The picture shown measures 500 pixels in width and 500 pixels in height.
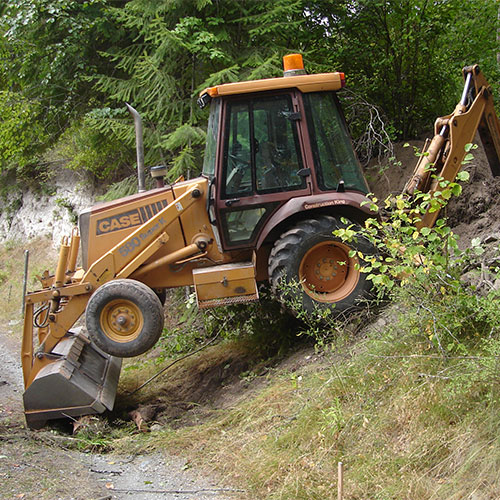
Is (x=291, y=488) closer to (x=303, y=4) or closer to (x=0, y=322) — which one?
(x=303, y=4)

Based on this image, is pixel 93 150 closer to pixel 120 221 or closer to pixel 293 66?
pixel 120 221

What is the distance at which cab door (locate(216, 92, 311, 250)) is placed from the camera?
703 cm

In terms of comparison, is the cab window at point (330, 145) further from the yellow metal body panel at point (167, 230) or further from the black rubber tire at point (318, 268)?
the yellow metal body panel at point (167, 230)

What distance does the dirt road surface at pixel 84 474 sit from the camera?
501 centimetres

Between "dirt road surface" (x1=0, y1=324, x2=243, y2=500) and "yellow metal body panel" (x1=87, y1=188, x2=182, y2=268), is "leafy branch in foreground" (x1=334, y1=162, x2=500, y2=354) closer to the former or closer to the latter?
"dirt road surface" (x1=0, y1=324, x2=243, y2=500)

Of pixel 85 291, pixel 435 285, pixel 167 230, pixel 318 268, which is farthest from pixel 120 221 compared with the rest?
pixel 435 285

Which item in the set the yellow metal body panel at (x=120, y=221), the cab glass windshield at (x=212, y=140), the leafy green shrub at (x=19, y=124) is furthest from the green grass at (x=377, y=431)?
the leafy green shrub at (x=19, y=124)

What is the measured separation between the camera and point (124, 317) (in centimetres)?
689

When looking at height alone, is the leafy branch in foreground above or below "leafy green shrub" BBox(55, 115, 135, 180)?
below

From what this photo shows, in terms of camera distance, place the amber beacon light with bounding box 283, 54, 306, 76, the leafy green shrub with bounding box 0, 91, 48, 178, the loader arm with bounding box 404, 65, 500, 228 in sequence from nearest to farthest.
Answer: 1. the loader arm with bounding box 404, 65, 500, 228
2. the amber beacon light with bounding box 283, 54, 306, 76
3. the leafy green shrub with bounding box 0, 91, 48, 178

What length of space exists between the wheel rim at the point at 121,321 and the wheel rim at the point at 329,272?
178cm

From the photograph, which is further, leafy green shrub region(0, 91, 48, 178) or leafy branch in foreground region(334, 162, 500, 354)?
leafy green shrub region(0, 91, 48, 178)

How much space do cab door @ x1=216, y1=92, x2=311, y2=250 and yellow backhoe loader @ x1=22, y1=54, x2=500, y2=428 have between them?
10mm

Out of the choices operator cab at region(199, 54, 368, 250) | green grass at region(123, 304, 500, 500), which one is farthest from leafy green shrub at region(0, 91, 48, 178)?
green grass at region(123, 304, 500, 500)
